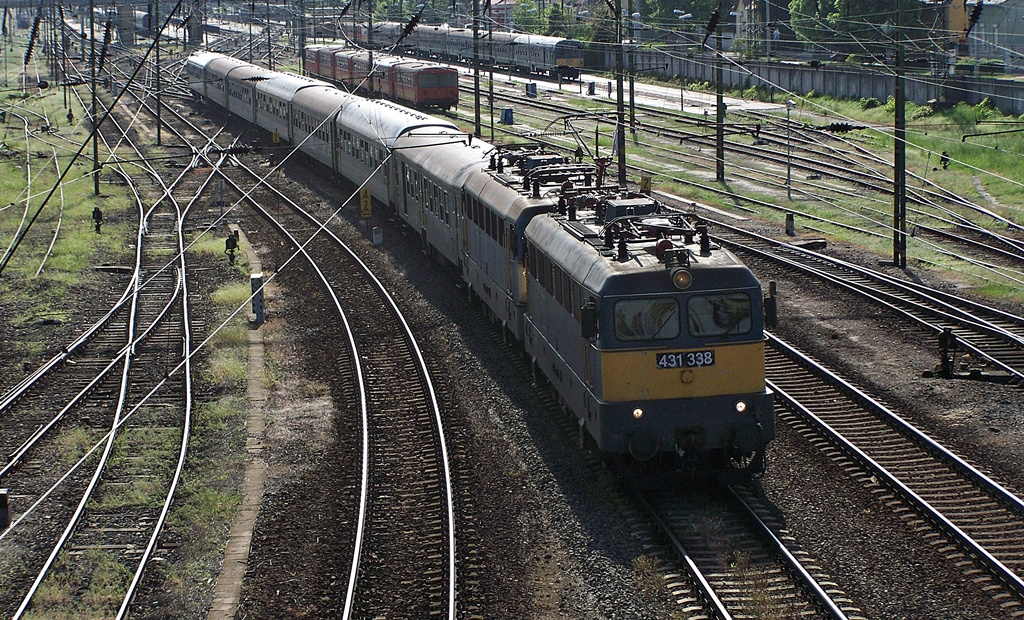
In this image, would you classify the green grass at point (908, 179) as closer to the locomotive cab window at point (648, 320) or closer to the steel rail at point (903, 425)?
the steel rail at point (903, 425)

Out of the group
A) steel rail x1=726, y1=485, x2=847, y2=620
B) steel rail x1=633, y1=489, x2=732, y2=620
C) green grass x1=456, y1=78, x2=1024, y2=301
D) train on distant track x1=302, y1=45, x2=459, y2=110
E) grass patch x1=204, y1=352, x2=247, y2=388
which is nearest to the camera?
steel rail x1=726, y1=485, x2=847, y2=620

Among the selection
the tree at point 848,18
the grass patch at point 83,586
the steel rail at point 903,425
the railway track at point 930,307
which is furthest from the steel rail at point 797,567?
the tree at point 848,18

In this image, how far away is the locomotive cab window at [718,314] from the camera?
13.8 m

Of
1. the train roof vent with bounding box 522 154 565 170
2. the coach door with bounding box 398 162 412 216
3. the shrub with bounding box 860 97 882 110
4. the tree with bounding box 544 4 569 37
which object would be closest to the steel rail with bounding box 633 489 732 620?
the train roof vent with bounding box 522 154 565 170

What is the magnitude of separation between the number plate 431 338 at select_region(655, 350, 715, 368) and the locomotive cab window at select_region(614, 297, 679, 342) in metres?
0.23

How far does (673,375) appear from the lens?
13.9m

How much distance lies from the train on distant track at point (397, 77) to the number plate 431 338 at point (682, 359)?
47.0 meters

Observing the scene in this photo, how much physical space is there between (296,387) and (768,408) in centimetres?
904

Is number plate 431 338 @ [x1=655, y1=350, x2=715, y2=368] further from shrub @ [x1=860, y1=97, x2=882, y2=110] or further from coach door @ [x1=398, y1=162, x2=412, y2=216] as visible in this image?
shrub @ [x1=860, y1=97, x2=882, y2=110]

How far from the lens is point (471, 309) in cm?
2455

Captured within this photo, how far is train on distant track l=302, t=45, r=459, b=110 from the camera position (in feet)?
207

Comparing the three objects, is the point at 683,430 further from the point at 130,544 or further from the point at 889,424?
the point at 130,544

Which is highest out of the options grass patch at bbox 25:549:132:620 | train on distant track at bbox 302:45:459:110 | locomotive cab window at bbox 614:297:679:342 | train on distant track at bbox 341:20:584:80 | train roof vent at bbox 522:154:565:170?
train on distant track at bbox 341:20:584:80

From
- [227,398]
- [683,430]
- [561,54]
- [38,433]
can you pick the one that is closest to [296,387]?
[227,398]
